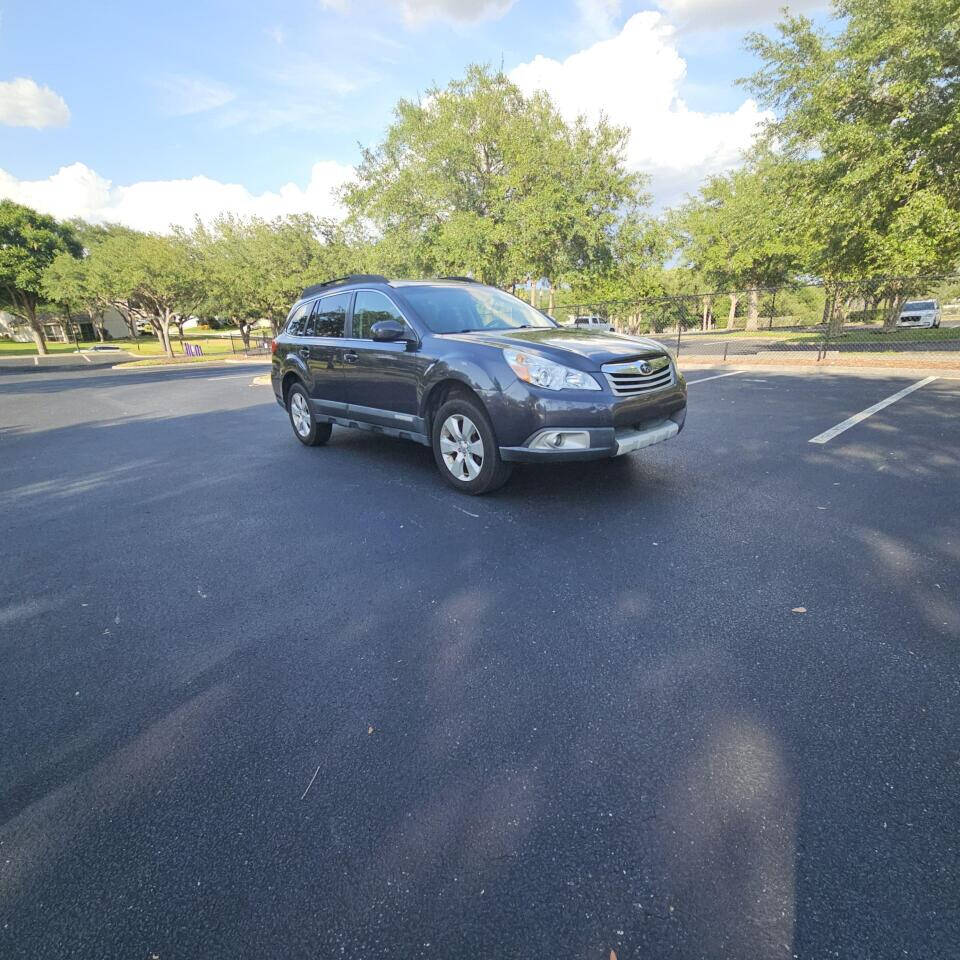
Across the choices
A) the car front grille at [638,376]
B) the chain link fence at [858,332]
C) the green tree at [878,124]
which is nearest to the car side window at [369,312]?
the chain link fence at [858,332]

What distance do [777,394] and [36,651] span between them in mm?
10446

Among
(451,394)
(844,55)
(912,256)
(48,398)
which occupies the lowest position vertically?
(48,398)

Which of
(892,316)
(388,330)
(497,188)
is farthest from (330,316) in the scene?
(892,316)

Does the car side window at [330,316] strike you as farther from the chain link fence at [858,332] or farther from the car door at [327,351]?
the chain link fence at [858,332]

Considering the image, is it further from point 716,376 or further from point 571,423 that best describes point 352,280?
point 716,376

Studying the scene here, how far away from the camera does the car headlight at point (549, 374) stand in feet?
12.7

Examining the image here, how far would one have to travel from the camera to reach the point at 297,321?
6.68 metres

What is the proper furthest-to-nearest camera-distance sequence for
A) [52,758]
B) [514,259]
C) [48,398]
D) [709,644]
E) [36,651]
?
[514,259] → [48,398] → [36,651] → [709,644] → [52,758]

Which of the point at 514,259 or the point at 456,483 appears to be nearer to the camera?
the point at 456,483

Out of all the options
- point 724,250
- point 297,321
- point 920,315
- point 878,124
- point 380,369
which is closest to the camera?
point 380,369

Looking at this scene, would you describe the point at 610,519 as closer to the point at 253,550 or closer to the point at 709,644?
the point at 709,644

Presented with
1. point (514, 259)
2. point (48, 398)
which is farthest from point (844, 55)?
point (48, 398)

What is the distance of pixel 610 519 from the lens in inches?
154

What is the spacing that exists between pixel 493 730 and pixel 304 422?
5609 millimetres
